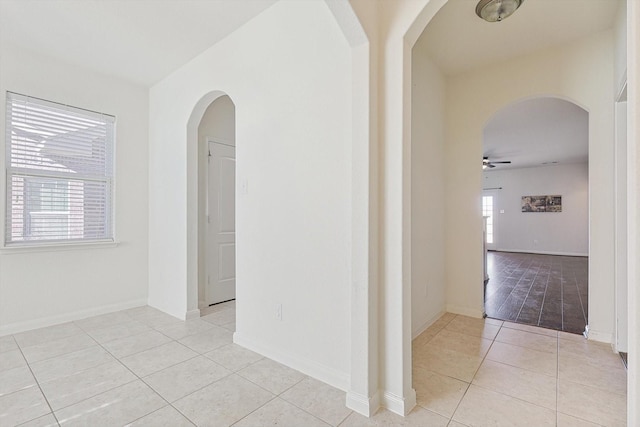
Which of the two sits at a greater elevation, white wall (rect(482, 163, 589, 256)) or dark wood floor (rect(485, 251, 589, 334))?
white wall (rect(482, 163, 589, 256))

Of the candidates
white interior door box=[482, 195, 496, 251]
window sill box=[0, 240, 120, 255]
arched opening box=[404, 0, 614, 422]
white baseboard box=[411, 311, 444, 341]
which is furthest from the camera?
white interior door box=[482, 195, 496, 251]

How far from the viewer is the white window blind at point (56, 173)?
119 inches

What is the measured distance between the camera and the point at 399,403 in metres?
1.73

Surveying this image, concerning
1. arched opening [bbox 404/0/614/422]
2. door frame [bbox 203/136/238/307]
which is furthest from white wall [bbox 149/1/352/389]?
door frame [bbox 203/136/238/307]

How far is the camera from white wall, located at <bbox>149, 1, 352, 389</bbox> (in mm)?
2029

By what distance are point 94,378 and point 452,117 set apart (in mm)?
4054

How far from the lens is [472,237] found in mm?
3387

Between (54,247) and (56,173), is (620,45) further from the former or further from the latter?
(54,247)

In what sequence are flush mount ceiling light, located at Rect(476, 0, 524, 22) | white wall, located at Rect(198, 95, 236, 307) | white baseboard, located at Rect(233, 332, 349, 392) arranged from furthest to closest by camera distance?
white wall, located at Rect(198, 95, 236, 307) < flush mount ceiling light, located at Rect(476, 0, 524, 22) < white baseboard, located at Rect(233, 332, 349, 392)

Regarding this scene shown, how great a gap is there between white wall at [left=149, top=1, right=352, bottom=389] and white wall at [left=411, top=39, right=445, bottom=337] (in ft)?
3.47

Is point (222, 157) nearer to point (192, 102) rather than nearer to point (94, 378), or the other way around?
point (192, 102)

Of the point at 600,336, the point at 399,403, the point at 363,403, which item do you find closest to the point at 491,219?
the point at 600,336

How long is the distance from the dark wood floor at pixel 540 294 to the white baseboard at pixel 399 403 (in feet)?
6.97

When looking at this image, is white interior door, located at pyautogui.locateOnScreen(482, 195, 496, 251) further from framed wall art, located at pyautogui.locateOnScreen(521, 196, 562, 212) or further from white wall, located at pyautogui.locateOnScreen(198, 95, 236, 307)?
white wall, located at pyautogui.locateOnScreen(198, 95, 236, 307)
